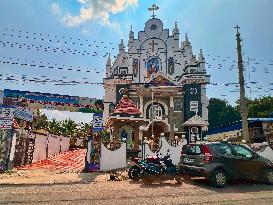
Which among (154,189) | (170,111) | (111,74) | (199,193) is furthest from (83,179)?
(111,74)

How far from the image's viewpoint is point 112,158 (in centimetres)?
1605

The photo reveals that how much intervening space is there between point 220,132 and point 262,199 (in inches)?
1240

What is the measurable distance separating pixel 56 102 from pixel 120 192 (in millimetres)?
11748

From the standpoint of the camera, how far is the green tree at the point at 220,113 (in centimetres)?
6881

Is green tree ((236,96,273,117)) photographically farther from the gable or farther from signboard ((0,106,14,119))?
signboard ((0,106,14,119))

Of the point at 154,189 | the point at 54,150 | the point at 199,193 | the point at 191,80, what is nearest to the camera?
the point at 199,193

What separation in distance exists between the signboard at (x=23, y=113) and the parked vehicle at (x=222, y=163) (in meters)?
10.3

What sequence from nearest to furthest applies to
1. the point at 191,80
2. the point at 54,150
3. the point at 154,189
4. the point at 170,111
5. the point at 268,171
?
the point at 154,189, the point at 268,171, the point at 54,150, the point at 170,111, the point at 191,80

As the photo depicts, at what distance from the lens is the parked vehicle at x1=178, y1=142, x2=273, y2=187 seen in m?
11.1

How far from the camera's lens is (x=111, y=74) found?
151 feet

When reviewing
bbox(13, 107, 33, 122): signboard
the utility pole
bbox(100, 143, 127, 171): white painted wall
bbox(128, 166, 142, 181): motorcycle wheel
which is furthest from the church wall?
bbox(128, 166, 142, 181): motorcycle wheel

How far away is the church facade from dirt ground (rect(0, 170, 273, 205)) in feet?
68.3

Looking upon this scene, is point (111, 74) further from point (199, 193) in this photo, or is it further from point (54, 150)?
point (199, 193)

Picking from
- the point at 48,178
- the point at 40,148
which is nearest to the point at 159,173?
the point at 48,178
